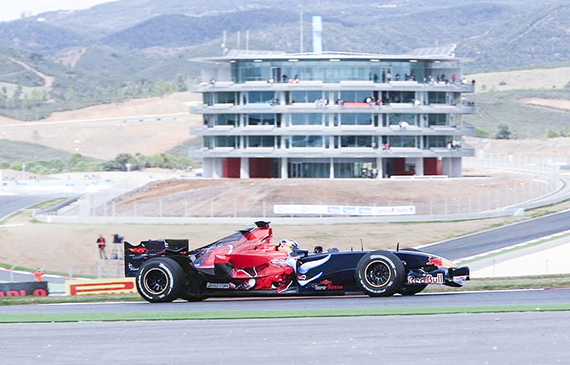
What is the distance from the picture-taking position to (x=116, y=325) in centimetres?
2097

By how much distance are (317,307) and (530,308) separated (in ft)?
13.0

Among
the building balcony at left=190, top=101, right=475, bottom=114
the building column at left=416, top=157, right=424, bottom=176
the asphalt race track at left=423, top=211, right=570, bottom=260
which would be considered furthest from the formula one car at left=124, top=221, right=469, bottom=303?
the building column at left=416, top=157, right=424, bottom=176

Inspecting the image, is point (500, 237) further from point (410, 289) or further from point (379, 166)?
point (410, 289)

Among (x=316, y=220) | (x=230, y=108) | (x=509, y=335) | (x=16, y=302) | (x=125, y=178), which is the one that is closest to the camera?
(x=509, y=335)

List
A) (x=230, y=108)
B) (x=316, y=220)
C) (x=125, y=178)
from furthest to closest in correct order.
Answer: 1. (x=125, y=178)
2. (x=230, y=108)
3. (x=316, y=220)

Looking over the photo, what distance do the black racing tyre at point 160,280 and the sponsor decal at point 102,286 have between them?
12.1 m

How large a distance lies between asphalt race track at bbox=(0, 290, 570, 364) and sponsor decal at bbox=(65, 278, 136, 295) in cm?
1641

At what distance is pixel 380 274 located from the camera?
961 inches

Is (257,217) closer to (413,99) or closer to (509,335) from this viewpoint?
(413,99)

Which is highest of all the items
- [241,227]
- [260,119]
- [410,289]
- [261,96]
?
[261,96]

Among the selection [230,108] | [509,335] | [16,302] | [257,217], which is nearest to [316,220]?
[257,217]

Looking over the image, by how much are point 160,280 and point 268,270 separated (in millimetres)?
2165

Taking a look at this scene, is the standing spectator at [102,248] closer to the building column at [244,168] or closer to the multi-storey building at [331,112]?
the multi-storey building at [331,112]

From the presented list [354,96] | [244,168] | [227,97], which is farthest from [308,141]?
[227,97]
